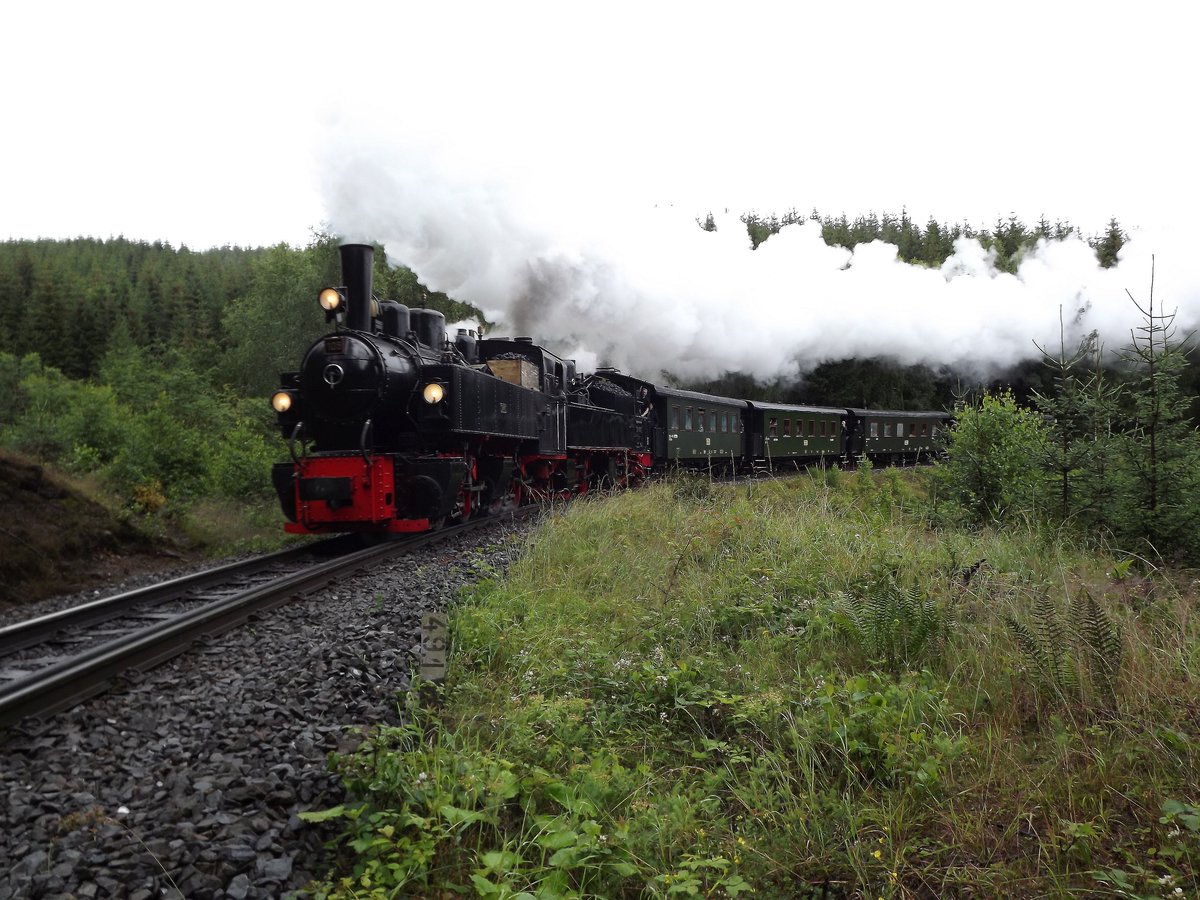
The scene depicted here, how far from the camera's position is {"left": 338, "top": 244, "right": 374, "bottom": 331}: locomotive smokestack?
938cm

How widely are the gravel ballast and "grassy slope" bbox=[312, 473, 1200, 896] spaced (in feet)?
0.75

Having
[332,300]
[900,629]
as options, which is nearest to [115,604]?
[332,300]

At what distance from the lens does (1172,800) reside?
8.41 feet

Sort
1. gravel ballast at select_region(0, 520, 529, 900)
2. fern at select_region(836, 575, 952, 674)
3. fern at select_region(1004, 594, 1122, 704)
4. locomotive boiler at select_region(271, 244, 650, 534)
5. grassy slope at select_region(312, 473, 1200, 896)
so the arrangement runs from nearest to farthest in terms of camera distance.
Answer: gravel ballast at select_region(0, 520, 529, 900) → grassy slope at select_region(312, 473, 1200, 896) → fern at select_region(1004, 594, 1122, 704) → fern at select_region(836, 575, 952, 674) → locomotive boiler at select_region(271, 244, 650, 534)

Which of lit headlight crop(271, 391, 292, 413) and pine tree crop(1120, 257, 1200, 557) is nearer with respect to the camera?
pine tree crop(1120, 257, 1200, 557)

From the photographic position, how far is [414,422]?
9.55 m

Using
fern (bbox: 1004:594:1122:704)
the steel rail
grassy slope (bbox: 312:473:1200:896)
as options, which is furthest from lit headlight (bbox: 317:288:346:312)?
fern (bbox: 1004:594:1122:704)

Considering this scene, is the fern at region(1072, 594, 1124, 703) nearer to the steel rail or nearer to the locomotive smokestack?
the steel rail

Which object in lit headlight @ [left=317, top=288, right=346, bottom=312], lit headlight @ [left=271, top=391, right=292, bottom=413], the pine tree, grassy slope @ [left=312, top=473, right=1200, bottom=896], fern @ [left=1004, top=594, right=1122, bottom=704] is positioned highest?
lit headlight @ [left=317, top=288, right=346, bottom=312]

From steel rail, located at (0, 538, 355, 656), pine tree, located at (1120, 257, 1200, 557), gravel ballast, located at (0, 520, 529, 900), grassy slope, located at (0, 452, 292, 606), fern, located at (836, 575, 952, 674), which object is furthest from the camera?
grassy slope, located at (0, 452, 292, 606)

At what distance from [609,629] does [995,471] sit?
6655 millimetres

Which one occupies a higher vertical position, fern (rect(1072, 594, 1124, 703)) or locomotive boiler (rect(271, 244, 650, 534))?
locomotive boiler (rect(271, 244, 650, 534))

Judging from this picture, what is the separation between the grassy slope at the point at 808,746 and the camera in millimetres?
2578

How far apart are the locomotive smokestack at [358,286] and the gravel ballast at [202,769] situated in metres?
5.36
